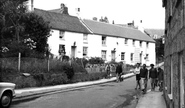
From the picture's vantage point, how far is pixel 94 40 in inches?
1453

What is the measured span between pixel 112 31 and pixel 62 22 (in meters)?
11.8

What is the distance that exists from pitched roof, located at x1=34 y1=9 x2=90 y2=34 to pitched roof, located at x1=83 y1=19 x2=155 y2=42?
2.38 metres

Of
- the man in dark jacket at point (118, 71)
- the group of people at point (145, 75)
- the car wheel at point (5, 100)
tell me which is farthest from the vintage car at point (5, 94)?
the man in dark jacket at point (118, 71)

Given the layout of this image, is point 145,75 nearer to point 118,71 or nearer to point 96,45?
point 118,71

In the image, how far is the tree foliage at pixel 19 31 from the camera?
18.1 meters

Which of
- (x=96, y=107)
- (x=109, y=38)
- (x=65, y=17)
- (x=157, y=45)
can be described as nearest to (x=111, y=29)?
(x=109, y=38)

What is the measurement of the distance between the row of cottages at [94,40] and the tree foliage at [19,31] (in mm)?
4355

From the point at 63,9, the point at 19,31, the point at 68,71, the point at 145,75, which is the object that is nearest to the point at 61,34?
the point at 19,31

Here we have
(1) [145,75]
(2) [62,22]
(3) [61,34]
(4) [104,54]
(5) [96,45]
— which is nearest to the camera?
(1) [145,75]

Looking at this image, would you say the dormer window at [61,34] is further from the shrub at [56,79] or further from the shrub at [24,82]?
the shrub at [24,82]

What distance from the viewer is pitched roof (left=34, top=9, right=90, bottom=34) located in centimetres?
3150

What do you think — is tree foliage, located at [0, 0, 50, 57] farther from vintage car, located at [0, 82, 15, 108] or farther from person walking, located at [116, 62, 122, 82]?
vintage car, located at [0, 82, 15, 108]

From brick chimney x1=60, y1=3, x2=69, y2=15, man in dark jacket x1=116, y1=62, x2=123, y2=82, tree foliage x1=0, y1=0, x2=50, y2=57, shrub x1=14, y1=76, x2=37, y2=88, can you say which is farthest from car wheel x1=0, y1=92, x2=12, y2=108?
brick chimney x1=60, y1=3, x2=69, y2=15

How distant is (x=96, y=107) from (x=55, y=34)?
Result: 72.2 ft
